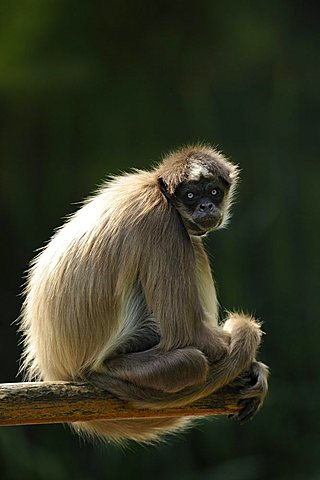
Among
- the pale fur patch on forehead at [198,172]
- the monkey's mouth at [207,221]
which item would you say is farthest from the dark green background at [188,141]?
the pale fur patch on forehead at [198,172]

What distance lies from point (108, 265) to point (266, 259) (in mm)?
6255

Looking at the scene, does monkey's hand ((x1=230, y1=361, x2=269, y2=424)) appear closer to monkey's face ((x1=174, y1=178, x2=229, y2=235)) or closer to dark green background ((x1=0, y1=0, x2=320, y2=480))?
monkey's face ((x1=174, y1=178, x2=229, y2=235))

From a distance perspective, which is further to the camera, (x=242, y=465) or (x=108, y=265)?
(x=242, y=465)

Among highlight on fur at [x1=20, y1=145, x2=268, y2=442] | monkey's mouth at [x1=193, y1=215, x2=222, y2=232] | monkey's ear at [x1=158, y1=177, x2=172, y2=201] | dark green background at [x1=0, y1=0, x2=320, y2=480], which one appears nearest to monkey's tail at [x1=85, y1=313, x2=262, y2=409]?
highlight on fur at [x1=20, y1=145, x2=268, y2=442]

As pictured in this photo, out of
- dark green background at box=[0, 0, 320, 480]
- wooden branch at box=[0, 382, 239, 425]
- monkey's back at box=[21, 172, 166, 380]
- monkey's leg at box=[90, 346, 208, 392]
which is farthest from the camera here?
dark green background at box=[0, 0, 320, 480]

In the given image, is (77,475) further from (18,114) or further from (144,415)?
(144,415)

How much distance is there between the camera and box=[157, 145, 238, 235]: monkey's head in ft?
16.9

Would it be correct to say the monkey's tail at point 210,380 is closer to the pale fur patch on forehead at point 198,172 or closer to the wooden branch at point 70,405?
the wooden branch at point 70,405

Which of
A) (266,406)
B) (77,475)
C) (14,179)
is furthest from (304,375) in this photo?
(14,179)

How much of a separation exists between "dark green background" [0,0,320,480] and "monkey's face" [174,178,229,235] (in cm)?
538

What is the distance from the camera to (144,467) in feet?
33.2

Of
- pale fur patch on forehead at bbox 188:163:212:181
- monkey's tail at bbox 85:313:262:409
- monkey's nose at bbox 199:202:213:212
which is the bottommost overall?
monkey's tail at bbox 85:313:262:409

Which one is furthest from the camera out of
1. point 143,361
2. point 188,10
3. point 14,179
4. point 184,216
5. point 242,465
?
point 188,10

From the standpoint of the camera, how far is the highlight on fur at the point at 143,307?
4.82 m
